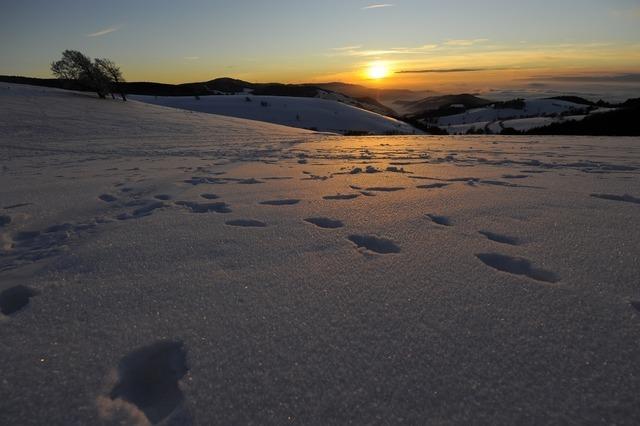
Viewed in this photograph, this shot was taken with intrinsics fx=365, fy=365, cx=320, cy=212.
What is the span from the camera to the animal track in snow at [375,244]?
6.94 ft

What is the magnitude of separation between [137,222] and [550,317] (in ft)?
8.62

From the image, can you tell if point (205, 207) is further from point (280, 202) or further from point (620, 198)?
point (620, 198)

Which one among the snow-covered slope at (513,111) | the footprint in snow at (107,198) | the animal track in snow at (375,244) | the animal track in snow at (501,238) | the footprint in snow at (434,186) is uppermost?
the footprint in snow at (107,198)

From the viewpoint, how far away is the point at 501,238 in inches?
88.5

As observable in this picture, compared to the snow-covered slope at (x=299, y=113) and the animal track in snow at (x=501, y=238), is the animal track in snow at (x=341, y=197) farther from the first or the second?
the snow-covered slope at (x=299, y=113)

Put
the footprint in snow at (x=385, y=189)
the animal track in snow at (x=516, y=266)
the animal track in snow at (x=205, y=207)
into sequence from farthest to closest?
the footprint in snow at (x=385, y=189) → the animal track in snow at (x=205, y=207) → the animal track in snow at (x=516, y=266)

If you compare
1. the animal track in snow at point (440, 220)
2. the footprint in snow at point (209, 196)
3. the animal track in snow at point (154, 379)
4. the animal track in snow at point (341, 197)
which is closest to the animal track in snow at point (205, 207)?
the footprint in snow at point (209, 196)

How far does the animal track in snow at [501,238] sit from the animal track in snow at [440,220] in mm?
264

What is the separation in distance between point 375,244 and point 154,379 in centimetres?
139

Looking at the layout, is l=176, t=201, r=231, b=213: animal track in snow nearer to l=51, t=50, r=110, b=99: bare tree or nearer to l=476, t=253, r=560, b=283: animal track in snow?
l=476, t=253, r=560, b=283: animal track in snow

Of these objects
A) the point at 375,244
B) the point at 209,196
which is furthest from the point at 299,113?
the point at 375,244

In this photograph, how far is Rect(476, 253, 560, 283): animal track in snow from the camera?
1.73 meters

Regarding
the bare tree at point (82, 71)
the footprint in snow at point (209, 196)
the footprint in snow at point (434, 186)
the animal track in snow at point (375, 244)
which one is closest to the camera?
the animal track in snow at point (375, 244)

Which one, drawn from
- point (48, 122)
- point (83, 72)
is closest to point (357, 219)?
point (48, 122)
